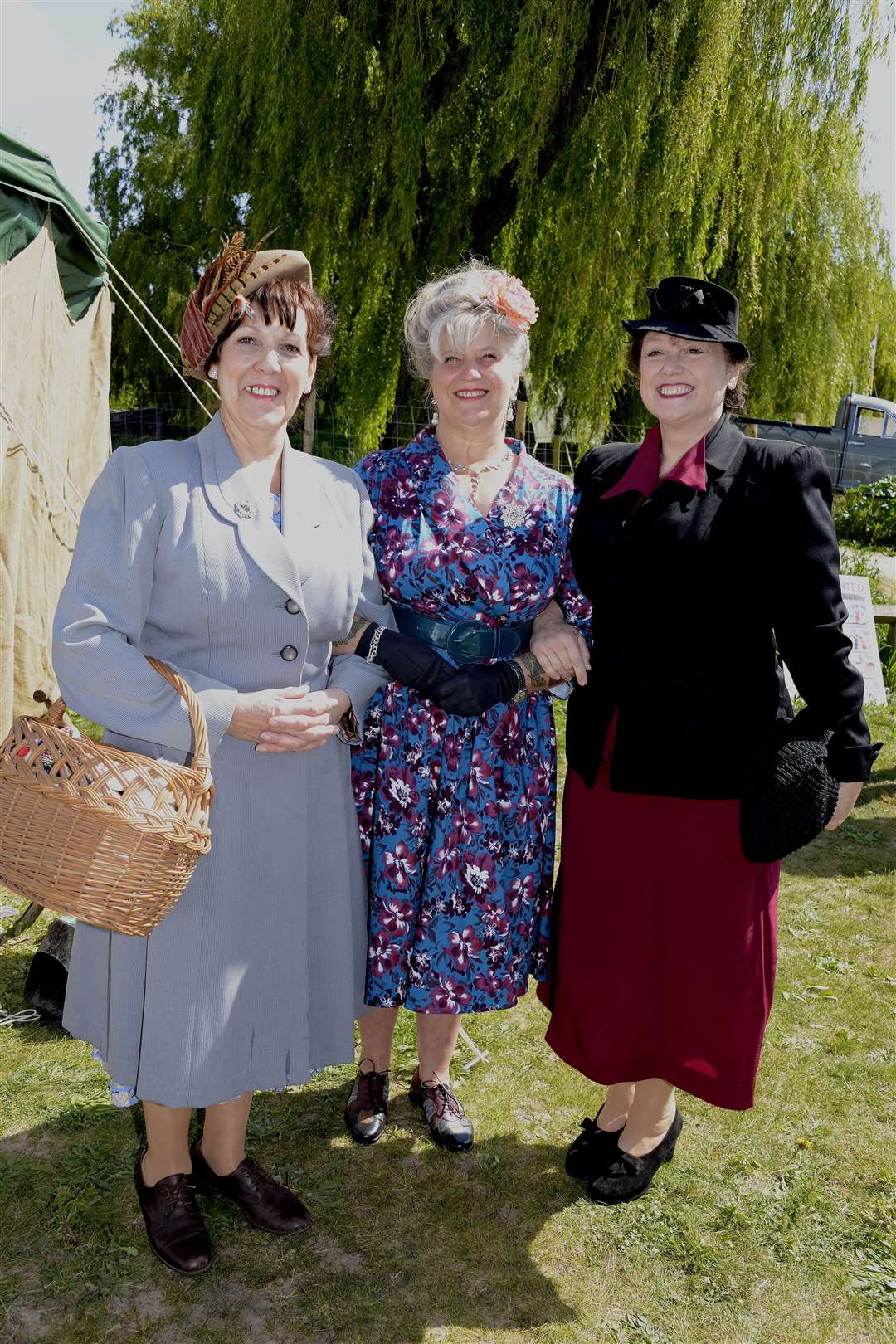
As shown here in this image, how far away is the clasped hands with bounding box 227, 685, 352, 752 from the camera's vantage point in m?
2.13

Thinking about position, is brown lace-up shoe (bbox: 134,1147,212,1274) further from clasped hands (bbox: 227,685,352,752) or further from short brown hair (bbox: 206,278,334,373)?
short brown hair (bbox: 206,278,334,373)

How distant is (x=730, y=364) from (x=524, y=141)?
570 cm

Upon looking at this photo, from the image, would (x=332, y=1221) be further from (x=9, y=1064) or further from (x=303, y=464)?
(x=303, y=464)

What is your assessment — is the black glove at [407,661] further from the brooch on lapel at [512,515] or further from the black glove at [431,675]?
the brooch on lapel at [512,515]

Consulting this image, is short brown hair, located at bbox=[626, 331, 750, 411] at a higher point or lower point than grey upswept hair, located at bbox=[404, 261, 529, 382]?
lower

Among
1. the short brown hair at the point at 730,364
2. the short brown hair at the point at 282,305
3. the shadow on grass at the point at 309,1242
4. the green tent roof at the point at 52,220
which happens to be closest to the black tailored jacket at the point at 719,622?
the short brown hair at the point at 730,364

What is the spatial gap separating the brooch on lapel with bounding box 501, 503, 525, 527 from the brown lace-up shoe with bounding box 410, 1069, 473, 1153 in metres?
1.52

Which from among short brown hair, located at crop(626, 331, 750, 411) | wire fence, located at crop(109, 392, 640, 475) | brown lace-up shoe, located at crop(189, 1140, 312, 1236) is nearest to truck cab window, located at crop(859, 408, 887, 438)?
wire fence, located at crop(109, 392, 640, 475)

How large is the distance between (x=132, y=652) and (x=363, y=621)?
625 millimetres

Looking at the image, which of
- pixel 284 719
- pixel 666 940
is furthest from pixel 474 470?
pixel 666 940

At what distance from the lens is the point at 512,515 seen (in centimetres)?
256

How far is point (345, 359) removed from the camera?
846cm

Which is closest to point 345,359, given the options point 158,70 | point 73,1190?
point 73,1190

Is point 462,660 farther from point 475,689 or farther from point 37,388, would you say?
point 37,388
